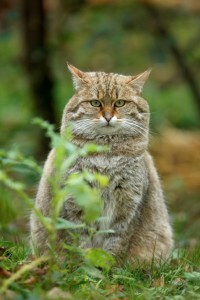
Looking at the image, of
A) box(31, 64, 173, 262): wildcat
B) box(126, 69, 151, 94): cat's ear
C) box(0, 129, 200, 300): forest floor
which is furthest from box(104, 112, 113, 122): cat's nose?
box(0, 129, 200, 300): forest floor

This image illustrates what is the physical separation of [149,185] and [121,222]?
1.60ft

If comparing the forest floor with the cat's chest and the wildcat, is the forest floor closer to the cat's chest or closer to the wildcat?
the wildcat

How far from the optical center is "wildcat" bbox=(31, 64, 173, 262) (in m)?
5.41

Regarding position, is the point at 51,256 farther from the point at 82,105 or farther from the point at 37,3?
the point at 37,3

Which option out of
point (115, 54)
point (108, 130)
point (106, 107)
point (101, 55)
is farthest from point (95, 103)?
point (101, 55)

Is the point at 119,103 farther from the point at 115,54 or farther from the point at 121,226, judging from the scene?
the point at 115,54

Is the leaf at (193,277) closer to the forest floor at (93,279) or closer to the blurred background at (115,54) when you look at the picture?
the forest floor at (93,279)

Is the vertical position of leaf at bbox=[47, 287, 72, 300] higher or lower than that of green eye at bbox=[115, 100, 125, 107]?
lower

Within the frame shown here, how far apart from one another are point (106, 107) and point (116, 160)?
1.23ft

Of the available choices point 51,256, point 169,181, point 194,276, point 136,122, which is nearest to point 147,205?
point 136,122

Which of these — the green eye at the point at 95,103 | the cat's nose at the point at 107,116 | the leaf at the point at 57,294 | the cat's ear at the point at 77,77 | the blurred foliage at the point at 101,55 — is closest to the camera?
the leaf at the point at 57,294

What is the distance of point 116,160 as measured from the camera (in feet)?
17.9

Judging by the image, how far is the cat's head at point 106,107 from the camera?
5438 mm

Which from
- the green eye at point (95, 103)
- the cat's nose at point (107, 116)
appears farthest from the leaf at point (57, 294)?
the green eye at point (95, 103)
